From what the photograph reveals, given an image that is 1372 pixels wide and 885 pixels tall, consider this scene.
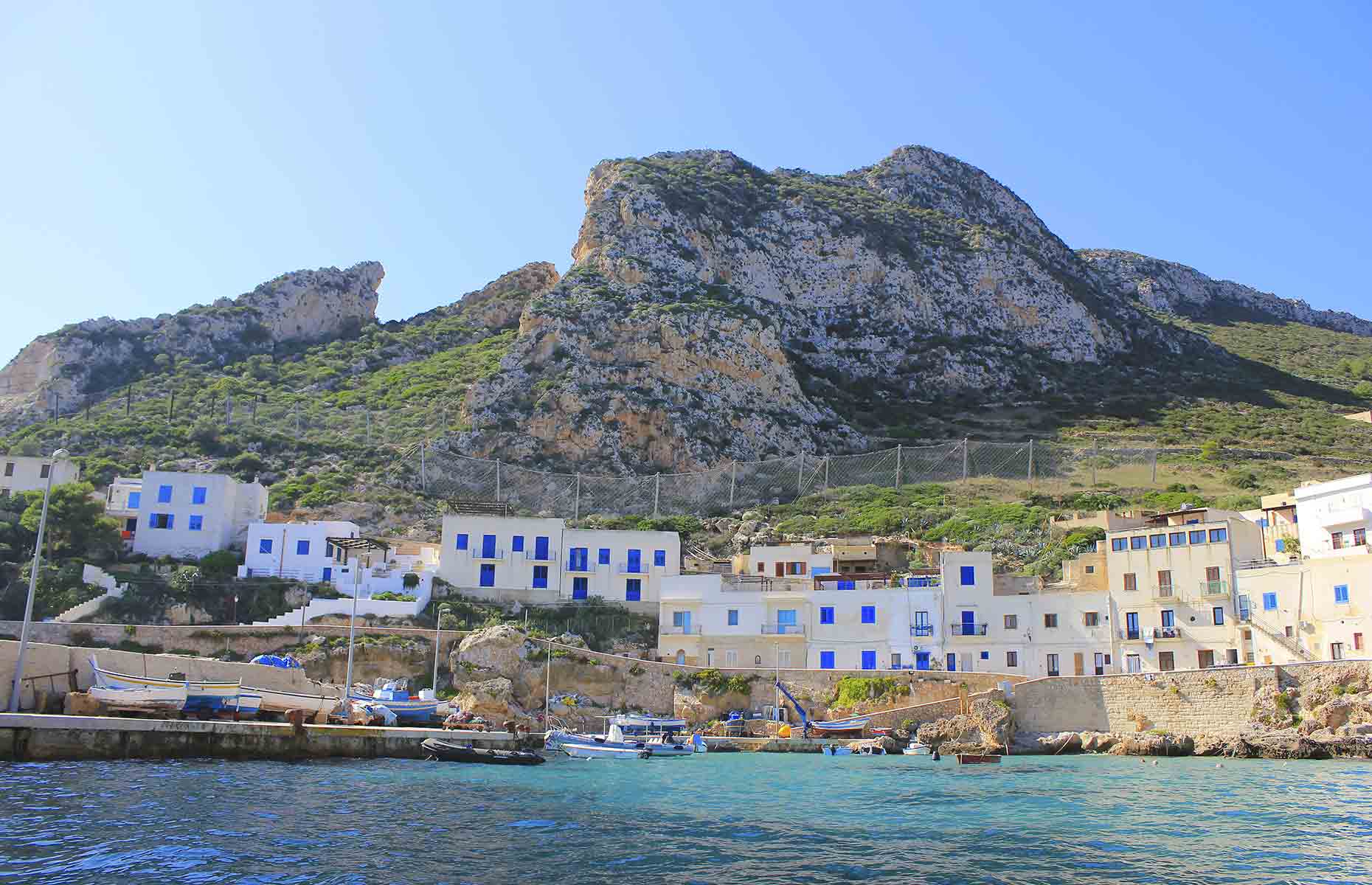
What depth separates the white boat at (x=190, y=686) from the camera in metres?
33.4

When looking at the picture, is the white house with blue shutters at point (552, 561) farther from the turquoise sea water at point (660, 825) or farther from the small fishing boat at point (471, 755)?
the turquoise sea water at point (660, 825)

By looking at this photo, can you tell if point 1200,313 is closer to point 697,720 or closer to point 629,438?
point 629,438

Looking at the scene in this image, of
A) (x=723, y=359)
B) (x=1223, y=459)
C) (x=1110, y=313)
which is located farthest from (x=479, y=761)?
(x=1110, y=313)

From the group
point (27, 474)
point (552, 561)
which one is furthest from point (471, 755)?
point (27, 474)

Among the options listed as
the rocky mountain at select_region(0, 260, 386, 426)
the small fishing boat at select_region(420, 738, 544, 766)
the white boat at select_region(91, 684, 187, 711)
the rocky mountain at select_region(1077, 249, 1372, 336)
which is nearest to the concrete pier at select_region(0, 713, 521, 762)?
the small fishing boat at select_region(420, 738, 544, 766)

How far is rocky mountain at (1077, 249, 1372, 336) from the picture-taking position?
168m

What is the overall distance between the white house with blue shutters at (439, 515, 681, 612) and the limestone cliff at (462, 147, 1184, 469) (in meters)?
23.7

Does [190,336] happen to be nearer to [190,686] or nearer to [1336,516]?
[190,686]

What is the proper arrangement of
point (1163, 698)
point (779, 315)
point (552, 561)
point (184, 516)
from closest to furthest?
point (1163, 698) → point (552, 561) → point (184, 516) → point (779, 315)

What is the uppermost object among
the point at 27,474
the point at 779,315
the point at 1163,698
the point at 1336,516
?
the point at 779,315

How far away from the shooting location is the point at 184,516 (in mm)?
61250

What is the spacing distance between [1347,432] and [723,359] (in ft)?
180

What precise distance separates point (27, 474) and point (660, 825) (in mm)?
58056

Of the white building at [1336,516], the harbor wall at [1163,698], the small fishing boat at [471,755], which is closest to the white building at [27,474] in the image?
the small fishing boat at [471,755]
